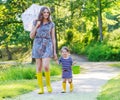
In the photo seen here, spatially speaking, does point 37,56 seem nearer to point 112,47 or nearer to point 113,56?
point 113,56

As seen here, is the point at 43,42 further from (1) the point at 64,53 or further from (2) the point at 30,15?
(2) the point at 30,15

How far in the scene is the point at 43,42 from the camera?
30.4ft

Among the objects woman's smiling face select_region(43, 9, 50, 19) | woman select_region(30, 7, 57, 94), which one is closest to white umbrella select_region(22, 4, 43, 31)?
woman select_region(30, 7, 57, 94)

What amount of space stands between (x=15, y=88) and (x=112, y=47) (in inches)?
889

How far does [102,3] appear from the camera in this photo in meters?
34.2

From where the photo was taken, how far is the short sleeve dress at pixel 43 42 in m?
9.23

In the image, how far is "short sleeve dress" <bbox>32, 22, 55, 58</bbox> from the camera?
30.3 feet

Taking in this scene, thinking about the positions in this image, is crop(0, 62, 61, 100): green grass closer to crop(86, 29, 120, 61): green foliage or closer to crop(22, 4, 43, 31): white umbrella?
crop(22, 4, 43, 31): white umbrella

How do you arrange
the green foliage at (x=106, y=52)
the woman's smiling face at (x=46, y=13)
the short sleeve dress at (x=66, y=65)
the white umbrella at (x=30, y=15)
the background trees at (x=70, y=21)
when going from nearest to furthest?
the woman's smiling face at (x=46, y=13), the short sleeve dress at (x=66, y=65), the white umbrella at (x=30, y=15), the background trees at (x=70, y=21), the green foliage at (x=106, y=52)

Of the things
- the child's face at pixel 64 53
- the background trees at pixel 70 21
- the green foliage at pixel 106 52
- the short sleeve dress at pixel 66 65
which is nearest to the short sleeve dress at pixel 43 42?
the child's face at pixel 64 53

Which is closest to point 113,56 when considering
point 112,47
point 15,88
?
point 112,47

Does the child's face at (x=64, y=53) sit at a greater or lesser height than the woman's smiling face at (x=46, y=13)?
lesser

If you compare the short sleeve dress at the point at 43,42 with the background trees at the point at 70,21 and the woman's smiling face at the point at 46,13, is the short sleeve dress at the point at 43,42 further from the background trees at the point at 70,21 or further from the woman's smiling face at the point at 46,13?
the background trees at the point at 70,21

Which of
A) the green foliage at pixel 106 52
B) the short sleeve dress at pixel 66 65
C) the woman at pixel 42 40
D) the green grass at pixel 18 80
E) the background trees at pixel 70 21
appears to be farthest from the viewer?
the green foliage at pixel 106 52
